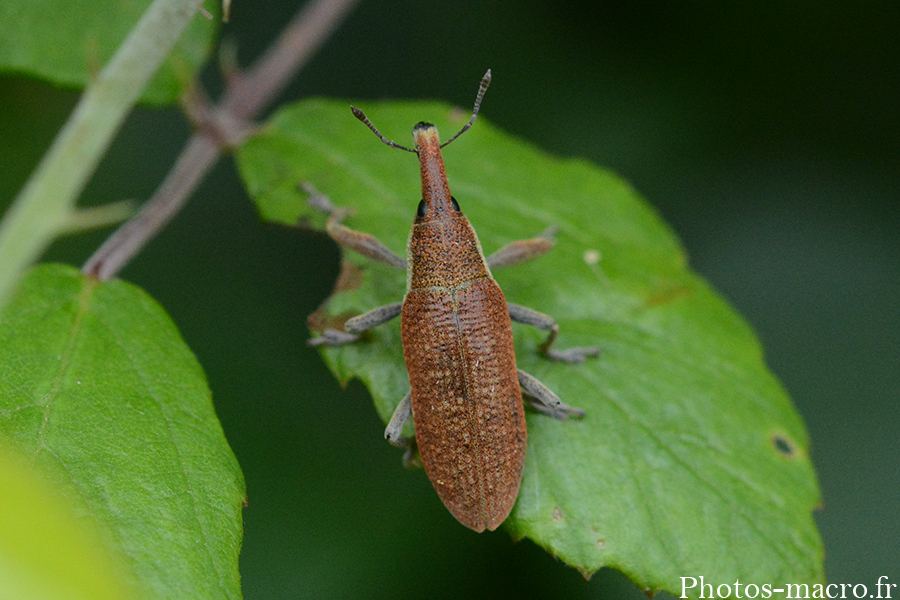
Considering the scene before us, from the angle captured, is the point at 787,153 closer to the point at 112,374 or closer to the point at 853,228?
the point at 853,228

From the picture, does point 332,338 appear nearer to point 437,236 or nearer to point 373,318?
point 373,318

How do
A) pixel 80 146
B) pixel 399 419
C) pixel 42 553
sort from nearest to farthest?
pixel 42 553 → pixel 80 146 → pixel 399 419

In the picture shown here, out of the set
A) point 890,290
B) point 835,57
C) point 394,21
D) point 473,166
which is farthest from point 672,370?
point 394,21

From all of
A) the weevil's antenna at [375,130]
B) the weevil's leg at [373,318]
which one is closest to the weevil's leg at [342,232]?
the weevil's leg at [373,318]

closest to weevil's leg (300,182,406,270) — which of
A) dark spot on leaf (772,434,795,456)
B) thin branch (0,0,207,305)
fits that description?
thin branch (0,0,207,305)

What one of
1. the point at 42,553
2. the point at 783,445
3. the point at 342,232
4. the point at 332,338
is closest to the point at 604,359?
the point at 783,445

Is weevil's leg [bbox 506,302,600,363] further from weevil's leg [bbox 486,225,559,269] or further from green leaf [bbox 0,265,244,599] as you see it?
green leaf [bbox 0,265,244,599]

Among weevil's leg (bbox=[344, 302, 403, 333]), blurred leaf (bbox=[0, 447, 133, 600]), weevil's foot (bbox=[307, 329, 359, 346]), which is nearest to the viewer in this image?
blurred leaf (bbox=[0, 447, 133, 600])

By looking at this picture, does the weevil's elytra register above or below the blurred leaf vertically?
below
